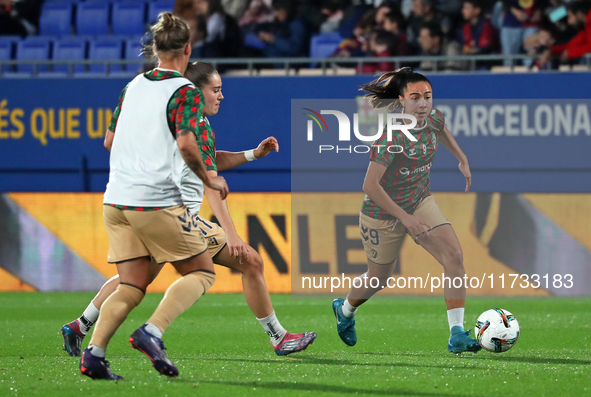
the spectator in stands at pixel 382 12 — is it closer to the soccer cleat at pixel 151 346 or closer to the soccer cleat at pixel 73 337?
the soccer cleat at pixel 73 337

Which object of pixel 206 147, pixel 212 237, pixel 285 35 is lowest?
pixel 212 237

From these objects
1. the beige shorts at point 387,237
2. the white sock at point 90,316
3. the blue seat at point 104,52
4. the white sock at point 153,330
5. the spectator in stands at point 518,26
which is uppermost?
the spectator in stands at point 518,26

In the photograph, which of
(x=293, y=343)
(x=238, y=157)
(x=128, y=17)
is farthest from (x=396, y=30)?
(x=293, y=343)

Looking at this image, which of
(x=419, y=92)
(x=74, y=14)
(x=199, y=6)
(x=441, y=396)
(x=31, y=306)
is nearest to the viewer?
(x=441, y=396)

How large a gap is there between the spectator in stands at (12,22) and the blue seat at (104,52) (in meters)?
1.50

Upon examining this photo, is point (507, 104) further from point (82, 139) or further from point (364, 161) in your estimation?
point (82, 139)

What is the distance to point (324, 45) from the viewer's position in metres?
12.8

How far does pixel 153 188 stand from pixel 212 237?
1111mm

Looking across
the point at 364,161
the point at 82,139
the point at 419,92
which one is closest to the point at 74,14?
the point at 82,139

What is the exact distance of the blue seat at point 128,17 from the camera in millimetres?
14117

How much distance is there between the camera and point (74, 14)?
14508 mm

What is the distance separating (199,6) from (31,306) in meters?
5.04

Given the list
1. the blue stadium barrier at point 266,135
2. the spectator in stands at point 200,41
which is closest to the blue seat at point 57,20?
the blue stadium barrier at point 266,135

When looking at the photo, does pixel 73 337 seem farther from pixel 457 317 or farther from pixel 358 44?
pixel 358 44
